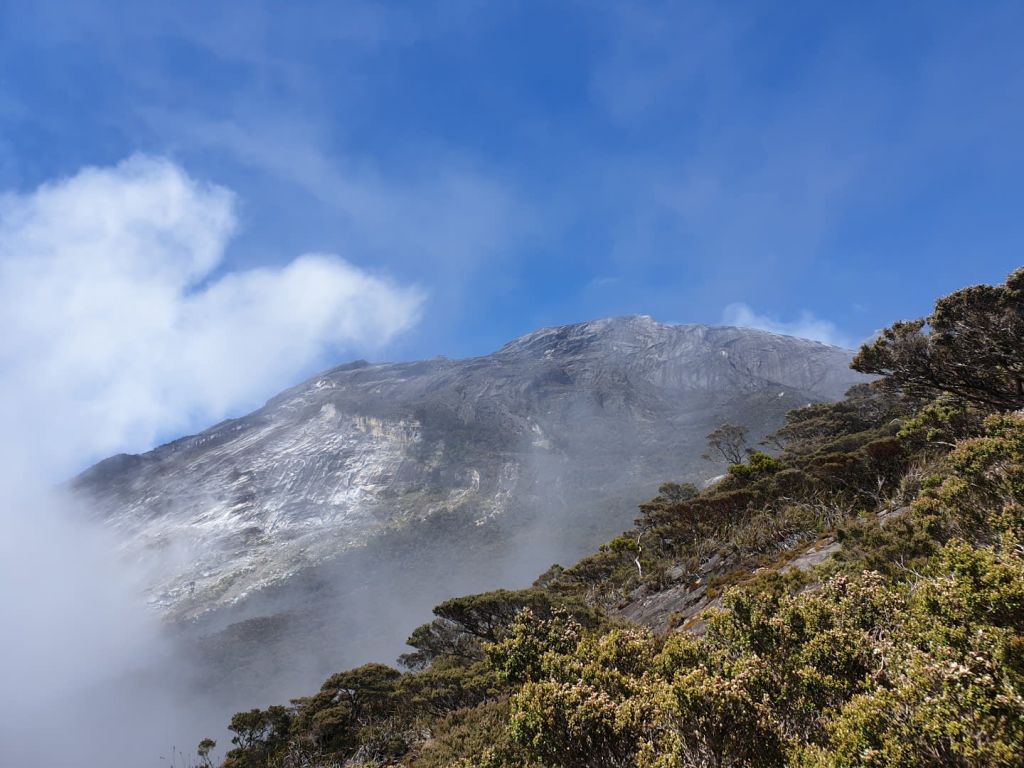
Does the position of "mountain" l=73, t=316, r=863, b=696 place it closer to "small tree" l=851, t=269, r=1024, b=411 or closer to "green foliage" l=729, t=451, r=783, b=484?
"green foliage" l=729, t=451, r=783, b=484

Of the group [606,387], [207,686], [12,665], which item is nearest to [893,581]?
[207,686]

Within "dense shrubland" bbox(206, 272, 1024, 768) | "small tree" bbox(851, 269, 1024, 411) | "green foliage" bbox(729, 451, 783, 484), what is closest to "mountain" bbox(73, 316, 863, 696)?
"green foliage" bbox(729, 451, 783, 484)

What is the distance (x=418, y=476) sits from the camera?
390 ft

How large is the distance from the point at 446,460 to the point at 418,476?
27.2 ft

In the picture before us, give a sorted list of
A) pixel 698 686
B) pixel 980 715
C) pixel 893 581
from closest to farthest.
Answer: pixel 980 715
pixel 698 686
pixel 893 581

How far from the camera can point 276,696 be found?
6712 centimetres

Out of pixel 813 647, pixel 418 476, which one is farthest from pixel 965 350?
pixel 418 476

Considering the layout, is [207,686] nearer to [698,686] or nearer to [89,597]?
→ [89,597]

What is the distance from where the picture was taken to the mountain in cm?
8906

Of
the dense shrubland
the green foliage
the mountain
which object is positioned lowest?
the dense shrubland

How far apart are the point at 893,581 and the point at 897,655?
7.58m

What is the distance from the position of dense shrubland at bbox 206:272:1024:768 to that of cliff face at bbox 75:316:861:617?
58637 millimetres

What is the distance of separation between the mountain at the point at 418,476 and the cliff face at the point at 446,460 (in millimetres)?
509

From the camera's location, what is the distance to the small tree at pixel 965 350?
15.4 meters
